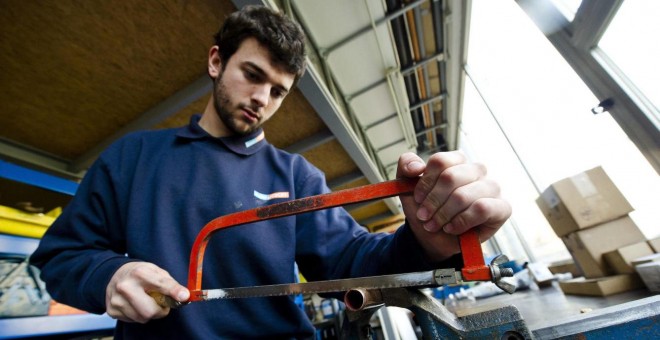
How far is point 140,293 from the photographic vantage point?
2.36 ft

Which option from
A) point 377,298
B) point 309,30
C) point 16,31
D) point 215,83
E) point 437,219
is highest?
point 309,30

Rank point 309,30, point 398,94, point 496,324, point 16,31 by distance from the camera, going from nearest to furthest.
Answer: point 496,324, point 16,31, point 309,30, point 398,94

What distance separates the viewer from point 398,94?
383 cm

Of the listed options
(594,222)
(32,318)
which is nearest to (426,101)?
(594,222)

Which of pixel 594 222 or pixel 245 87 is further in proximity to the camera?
pixel 594 222

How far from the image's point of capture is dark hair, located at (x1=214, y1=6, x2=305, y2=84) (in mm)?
1374

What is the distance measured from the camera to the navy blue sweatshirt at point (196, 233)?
92cm

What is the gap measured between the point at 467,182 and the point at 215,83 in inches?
Answer: 49.5

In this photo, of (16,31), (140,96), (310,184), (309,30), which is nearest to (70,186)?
(140,96)

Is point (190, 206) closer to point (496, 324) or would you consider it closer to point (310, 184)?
point (310, 184)

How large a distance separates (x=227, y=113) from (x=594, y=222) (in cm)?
277

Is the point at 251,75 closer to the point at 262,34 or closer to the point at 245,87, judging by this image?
the point at 245,87

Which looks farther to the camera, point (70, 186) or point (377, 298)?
point (70, 186)

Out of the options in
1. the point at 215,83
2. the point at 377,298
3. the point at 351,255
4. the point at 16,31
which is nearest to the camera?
the point at 377,298
